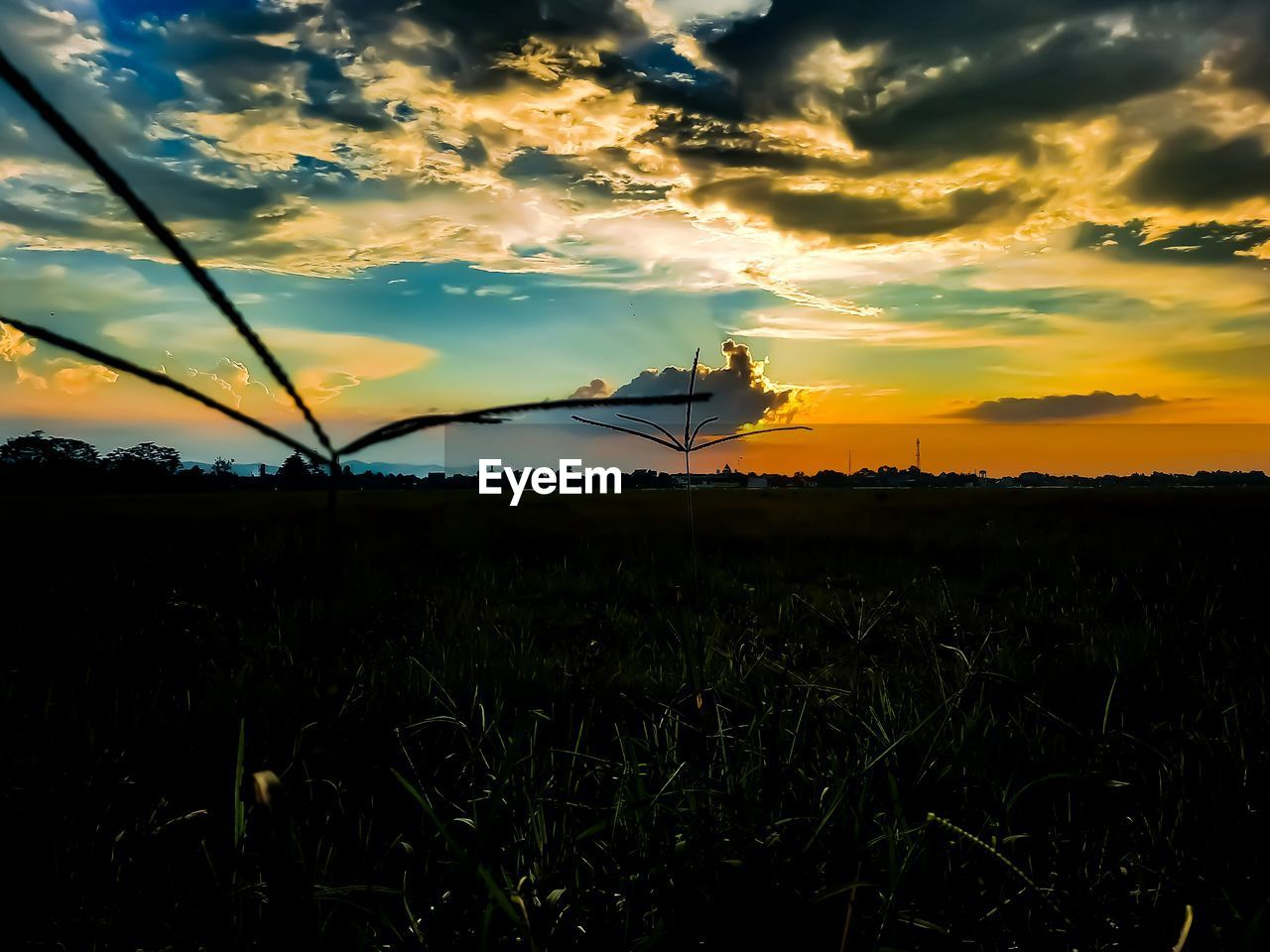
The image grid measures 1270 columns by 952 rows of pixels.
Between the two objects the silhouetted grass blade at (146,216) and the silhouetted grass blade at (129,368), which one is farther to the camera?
the silhouetted grass blade at (129,368)

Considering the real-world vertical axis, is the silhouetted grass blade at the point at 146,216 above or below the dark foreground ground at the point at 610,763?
above

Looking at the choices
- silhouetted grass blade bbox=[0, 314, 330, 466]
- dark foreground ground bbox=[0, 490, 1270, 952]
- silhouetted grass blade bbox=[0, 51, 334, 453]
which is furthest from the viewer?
dark foreground ground bbox=[0, 490, 1270, 952]

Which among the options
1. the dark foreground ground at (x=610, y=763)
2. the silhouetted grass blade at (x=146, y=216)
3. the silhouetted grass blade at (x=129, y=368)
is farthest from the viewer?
the dark foreground ground at (x=610, y=763)

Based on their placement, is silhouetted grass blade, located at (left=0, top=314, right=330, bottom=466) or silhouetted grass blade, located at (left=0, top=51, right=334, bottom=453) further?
silhouetted grass blade, located at (left=0, top=314, right=330, bottom=466)

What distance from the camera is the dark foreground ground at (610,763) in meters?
1.55

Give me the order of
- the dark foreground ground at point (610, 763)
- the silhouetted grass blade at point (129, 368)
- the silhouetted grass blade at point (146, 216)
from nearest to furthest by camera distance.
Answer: the silhouetted grass blade at point (146, 216) < the silhouetted grass blade at point (129, 368) < the dark foreground ground at point (610, 763)

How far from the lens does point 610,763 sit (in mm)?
2139

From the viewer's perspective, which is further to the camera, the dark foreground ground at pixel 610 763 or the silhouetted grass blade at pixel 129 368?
the dark foreground ground at pixel 610 763

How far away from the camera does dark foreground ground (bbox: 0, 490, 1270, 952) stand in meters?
1.55

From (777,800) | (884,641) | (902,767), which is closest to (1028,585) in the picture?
(884,641)

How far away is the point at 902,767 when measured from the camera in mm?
2219

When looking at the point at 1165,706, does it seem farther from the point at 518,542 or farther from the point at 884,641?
the point at 518,542

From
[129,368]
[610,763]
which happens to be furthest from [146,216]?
[610,763]

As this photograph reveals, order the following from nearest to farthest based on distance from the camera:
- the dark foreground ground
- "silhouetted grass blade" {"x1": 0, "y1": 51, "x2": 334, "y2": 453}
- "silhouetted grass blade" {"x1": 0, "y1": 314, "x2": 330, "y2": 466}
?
1. "silhouetted grass blade" {"x1": 0, "y1": 51, "x2": 334, "y2": 453}
2. "silhouetted grass blade" {"x1": 0, "y1": 314, "x2": 330, "y2": 466}
3. the dark foreground ground
